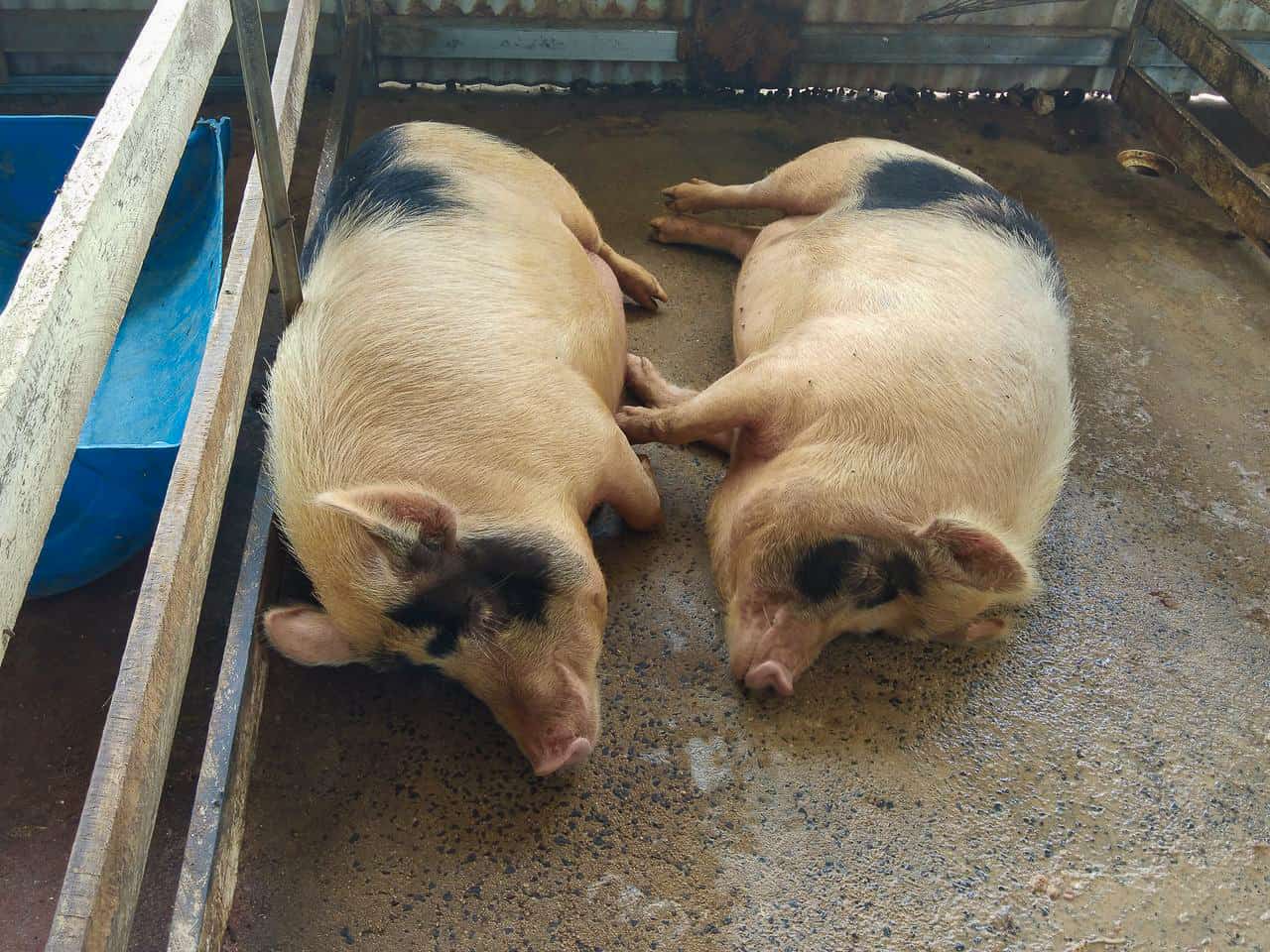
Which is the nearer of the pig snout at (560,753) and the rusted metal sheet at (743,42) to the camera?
the pig snout at (560,753)

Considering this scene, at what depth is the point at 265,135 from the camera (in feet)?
8.76

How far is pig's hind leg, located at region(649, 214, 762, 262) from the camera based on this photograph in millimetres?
4855

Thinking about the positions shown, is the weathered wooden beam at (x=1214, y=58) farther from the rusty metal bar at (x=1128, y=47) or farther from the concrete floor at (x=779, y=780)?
the concrete floor at (x=779, y=780)

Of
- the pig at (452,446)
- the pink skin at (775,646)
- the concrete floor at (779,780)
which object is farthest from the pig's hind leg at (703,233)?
the pink skin at (775,646)

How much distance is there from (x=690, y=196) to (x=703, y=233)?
A: 0.63ft

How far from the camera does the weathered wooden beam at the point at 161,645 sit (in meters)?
1.69

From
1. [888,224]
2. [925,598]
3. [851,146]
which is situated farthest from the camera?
[851,146]

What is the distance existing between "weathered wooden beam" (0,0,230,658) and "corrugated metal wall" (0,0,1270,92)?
164 inches

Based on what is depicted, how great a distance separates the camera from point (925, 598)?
2926 mm

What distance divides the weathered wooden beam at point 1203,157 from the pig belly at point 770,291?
90.5 inches

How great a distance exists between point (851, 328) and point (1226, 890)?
194 cm

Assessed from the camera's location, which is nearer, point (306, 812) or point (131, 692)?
point (131, 692)

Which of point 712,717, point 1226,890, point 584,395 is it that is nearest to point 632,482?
point 584,395

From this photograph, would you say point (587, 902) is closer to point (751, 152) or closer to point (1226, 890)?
point (1226, 890)
